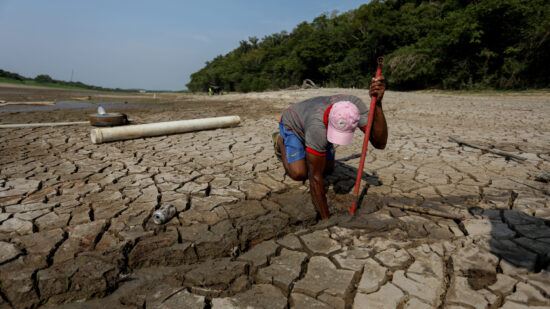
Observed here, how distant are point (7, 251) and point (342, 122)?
2.22m

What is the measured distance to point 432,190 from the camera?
2.58 m

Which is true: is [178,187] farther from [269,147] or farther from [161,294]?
[269,147]

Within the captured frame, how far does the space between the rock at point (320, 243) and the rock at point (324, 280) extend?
0.10 m

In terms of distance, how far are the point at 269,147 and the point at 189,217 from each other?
1996 millimetres

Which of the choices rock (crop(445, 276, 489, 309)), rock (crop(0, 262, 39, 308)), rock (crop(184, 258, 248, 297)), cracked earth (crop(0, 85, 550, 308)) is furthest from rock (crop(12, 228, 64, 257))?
rock (crop(445, 276, 489, 309))

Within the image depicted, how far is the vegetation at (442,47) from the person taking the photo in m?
12.6

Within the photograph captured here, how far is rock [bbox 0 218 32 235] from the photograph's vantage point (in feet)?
5.97

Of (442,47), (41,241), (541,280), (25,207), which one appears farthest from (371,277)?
(442,47)

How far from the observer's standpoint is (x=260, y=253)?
5.85ft

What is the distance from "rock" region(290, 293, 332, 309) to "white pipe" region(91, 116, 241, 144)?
360 cm

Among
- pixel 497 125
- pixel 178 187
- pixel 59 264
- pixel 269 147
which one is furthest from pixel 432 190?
pixel 497 125

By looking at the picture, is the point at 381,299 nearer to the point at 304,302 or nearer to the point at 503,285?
the point at 304,302

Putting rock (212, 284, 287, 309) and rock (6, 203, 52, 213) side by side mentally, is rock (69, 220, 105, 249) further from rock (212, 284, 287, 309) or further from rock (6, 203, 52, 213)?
rock (212, 284, 287, 309)

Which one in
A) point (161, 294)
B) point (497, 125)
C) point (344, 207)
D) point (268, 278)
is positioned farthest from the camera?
point (497, 125)
